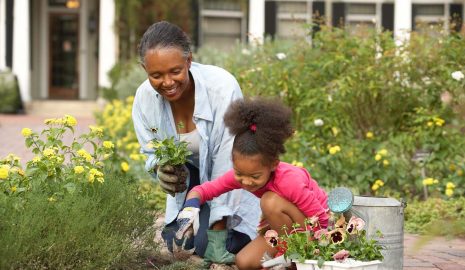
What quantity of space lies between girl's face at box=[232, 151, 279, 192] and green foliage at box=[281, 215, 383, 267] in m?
0.33

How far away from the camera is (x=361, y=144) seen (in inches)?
288

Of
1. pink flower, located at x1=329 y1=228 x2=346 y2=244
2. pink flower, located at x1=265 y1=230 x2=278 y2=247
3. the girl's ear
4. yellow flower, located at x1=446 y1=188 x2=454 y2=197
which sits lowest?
yellow flower, located at x1=446 y1=188 x2=454 y2=197

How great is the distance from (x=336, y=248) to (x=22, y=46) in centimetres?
1682

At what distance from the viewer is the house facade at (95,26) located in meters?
18.7

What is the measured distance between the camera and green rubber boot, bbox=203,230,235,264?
14.2 ft

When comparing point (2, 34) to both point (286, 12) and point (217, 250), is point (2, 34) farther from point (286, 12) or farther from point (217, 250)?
point (217, 250)

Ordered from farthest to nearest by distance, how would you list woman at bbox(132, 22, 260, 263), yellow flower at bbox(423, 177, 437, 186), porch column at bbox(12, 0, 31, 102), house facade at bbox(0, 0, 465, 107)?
1. porch column at bbox(12, 0, 31, 102)
2. house facade at bbox(0, 0, 465, 107)
3. yellow flower at bbox(423, 177, 437, 186)
4. woman at bbox(132, 22, 260, 263)

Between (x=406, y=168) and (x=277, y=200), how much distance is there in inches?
133

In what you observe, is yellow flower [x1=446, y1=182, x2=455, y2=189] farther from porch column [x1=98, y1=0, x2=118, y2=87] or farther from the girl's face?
porch column [x1=98, y1=0, x2=118, y2=87]

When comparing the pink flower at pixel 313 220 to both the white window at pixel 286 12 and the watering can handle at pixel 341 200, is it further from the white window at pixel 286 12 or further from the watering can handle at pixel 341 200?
the white window at pixel 286 12

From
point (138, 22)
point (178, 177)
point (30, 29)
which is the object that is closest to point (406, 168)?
point (178, 177)

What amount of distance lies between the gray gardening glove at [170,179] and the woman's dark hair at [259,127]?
0.41 m

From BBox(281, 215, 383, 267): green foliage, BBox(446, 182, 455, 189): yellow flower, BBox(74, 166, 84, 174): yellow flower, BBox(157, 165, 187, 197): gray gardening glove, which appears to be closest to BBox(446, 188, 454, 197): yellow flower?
BBox(446, 182, 455, 189): yellow flower

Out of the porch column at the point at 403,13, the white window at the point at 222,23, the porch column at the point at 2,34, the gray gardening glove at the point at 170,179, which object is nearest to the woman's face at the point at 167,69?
the gray gardening glove at the point at 170,179
